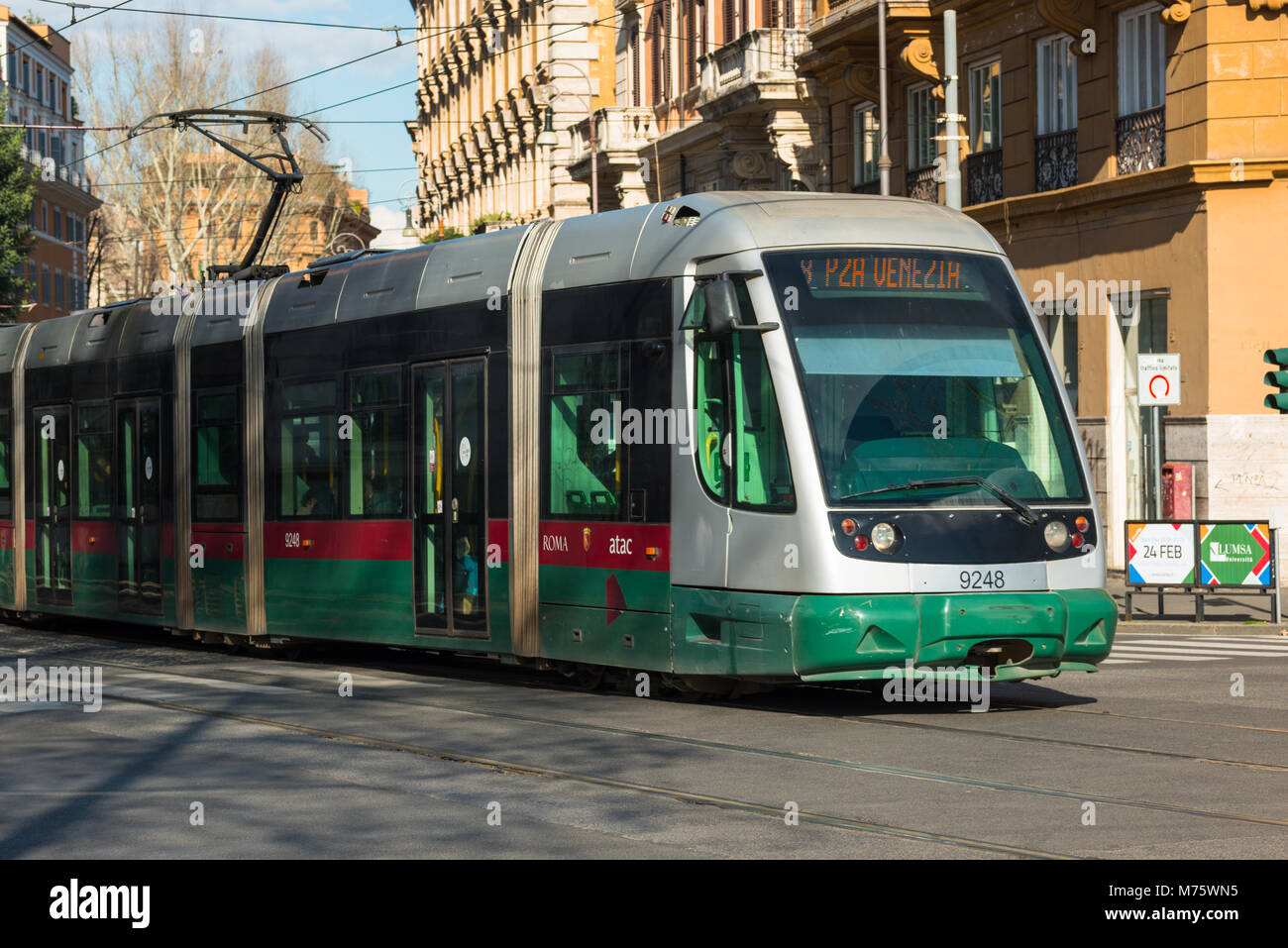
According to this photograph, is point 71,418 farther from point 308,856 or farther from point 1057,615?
point 308,856

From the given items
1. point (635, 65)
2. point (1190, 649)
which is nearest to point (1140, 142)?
point (1190, 649)

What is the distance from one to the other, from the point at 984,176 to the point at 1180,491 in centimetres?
711

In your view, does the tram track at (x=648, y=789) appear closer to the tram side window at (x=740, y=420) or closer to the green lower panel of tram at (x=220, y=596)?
the tram side window at (x=740, y=420)

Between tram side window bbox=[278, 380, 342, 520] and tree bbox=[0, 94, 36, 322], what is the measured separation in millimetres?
37151

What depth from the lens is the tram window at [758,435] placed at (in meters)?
11.8

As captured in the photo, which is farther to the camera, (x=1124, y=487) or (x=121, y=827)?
(x=1124, y=487)

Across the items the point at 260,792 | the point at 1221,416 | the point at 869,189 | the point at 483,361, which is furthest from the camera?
the point at 869,189

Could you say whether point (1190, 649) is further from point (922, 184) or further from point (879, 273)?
point (922, 184)

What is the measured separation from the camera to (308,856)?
7.67 m

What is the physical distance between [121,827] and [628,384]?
217 inches

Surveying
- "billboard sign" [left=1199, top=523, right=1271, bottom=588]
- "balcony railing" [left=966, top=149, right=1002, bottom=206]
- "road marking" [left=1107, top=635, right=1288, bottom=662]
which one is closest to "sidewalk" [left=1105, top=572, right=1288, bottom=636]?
"billboard sign" [left=1199, top=523, right=1271, bottom=588]

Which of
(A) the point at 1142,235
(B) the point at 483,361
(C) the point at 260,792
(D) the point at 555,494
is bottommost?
(C) the point at 260,792

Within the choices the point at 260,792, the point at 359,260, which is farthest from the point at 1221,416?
the point at 260,792
